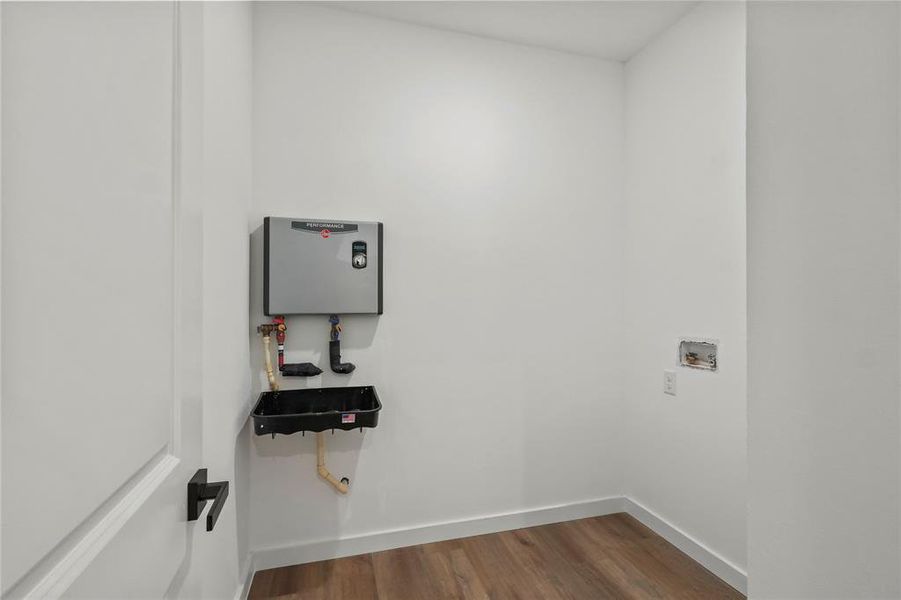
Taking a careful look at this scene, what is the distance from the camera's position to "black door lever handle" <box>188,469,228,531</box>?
0.72m

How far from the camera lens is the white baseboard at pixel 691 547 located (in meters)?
1.86

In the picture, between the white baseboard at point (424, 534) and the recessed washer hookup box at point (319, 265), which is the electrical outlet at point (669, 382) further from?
the recessed washer hookup box at point (319, 265)

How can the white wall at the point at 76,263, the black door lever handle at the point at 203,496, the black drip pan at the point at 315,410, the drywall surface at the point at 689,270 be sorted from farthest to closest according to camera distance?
1. the drywall surface at the point at 689,270
2. the black drip pan at the point at 315,410
3. the black door lever handle at the point at 203,496
4. the white wall at the point at 76,263

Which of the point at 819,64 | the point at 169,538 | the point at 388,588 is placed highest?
the point at 819,64

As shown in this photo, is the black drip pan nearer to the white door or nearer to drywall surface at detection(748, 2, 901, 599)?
the white door

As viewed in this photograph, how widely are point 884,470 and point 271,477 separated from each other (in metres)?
2.15

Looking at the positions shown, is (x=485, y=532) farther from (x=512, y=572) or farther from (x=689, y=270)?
(x=689, y=270)

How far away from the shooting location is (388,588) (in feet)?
6.09

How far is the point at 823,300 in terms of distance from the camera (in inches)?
21.1

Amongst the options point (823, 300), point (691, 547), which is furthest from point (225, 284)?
point (691, 547)

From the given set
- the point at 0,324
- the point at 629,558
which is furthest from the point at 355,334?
the point at 0,324

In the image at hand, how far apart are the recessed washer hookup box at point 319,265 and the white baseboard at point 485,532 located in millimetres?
1117

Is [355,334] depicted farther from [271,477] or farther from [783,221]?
[783,221]

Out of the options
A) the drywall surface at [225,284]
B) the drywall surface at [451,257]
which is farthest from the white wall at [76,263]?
the drywall surface at [451,257]
